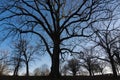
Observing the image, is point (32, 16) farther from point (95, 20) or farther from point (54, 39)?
point (95, 20)

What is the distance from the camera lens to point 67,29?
71.8 ft

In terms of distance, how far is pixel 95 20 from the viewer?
70.1 feet

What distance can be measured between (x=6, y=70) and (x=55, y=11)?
53377 millimetres

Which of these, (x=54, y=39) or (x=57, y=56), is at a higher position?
(x=54, y=39)

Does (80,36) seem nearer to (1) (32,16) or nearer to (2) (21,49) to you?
(1) (32,16)

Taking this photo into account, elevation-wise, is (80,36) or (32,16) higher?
(32,16)

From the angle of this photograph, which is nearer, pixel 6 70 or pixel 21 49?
pixel 21 49

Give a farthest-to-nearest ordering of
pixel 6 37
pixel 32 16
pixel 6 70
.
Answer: pixel 6 70 → pixel 32 16 → pixel 6 37

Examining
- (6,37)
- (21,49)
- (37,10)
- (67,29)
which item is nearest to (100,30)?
(67,29)

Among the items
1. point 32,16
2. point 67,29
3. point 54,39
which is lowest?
point 54,39

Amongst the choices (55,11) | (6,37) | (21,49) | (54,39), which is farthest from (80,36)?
(21,49)

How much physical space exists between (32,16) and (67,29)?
4725 millimetres

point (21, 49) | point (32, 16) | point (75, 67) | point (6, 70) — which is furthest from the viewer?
point (6, 70)

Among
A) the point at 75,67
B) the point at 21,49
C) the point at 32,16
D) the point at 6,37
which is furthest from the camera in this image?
the point at 75,67
